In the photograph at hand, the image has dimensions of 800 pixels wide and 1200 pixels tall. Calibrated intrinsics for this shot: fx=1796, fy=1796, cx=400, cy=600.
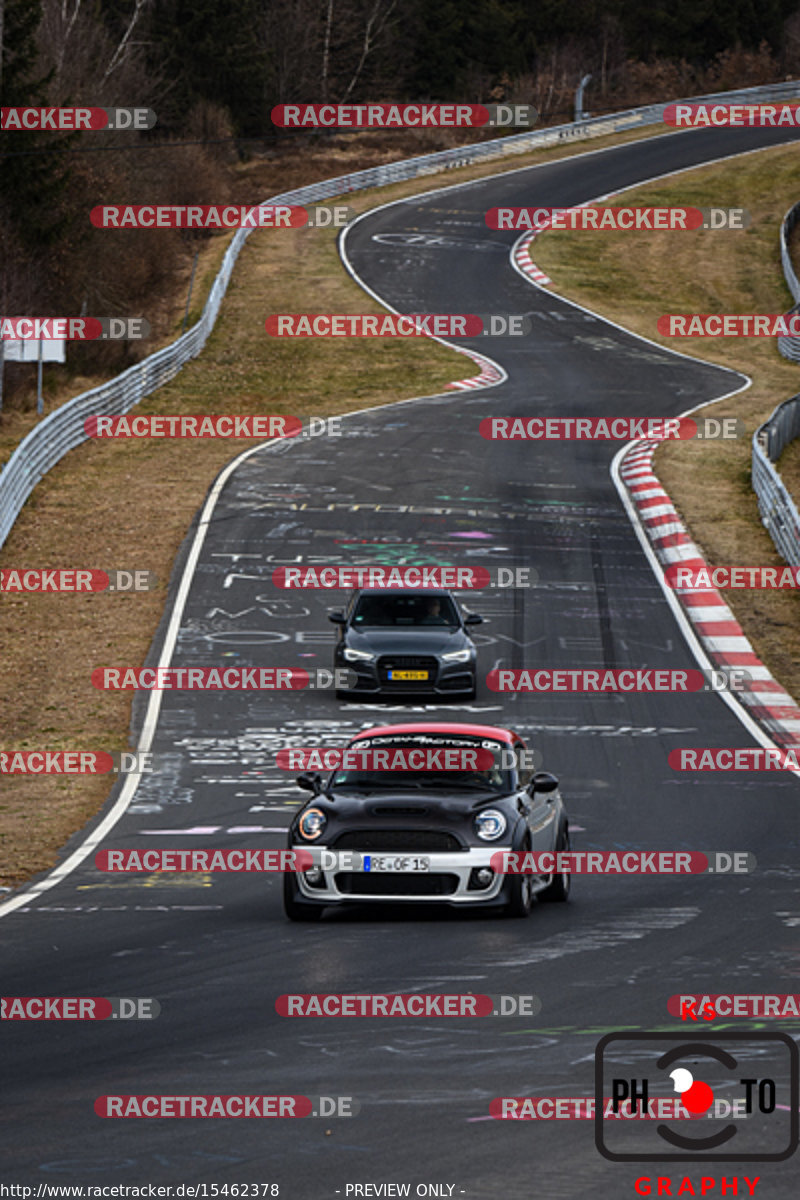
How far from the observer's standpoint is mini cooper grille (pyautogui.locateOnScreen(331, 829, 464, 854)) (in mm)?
12094

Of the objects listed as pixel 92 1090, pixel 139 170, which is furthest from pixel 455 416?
pixel 92 1090

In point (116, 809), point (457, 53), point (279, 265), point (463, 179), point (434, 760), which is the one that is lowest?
point (116, 809)

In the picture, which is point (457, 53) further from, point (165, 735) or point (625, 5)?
point (165, 735)

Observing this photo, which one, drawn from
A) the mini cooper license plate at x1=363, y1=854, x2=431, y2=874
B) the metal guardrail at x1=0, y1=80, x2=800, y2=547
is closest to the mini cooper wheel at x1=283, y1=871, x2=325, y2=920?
the mini cooper license plate at x1=363, y1=854, x2=431, y2=874

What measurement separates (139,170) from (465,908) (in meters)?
60.4

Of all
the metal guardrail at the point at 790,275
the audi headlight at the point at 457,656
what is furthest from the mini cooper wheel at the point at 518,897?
the metal guardrail at the point at 790,275

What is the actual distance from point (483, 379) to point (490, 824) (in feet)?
133

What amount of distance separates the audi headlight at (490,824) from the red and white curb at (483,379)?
128 feet

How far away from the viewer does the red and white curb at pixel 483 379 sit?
5109 centimetres

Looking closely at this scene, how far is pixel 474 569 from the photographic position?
31.5 metres

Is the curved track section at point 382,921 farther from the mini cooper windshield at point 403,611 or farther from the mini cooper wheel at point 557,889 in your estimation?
the mini cooper windshield at point 403,611

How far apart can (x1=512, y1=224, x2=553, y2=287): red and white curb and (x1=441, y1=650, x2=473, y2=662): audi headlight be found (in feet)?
142

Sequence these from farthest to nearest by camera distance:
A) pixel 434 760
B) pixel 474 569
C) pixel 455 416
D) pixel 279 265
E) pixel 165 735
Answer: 1. pixel 279 265
2. pixel 455 416
3. pixel 474 569
4. pixel 165 735
5. pixel 434 760

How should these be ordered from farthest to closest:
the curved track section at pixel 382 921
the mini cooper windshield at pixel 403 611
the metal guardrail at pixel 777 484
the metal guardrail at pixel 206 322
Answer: the metal guardrail at pixel 206 322, the metal guardrail at pixel 777 484, the mini cooper windshield at pixel 403 611, the curved track section at pixel 382 921
